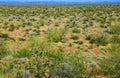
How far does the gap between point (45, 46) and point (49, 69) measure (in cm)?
282

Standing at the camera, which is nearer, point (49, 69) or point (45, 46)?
point (49, 69)

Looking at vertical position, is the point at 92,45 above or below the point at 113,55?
below

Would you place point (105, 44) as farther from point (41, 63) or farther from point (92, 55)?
point (41, 63)

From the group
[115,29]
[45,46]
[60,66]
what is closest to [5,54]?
[45,46]

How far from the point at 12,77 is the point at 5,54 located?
5020 millimetres

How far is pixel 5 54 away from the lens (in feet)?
50.9

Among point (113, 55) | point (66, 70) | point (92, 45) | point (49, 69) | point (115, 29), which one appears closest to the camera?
point (66, 70)

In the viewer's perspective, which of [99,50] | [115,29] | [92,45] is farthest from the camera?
[115,29]

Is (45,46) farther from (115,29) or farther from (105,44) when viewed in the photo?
(115,29)

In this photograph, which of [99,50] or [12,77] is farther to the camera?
[99,50]

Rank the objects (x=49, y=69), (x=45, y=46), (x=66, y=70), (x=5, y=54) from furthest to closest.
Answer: (x=5, y=54), (x=45, y=46), (x=49, y=69), (x=66, y=70)

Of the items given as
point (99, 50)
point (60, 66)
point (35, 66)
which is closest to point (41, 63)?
point (35, 66)

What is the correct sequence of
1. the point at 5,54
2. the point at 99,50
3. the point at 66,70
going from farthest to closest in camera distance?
the point at 99,50
the point at 5,54
the point at 66,70

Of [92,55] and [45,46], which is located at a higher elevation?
[45,46]
